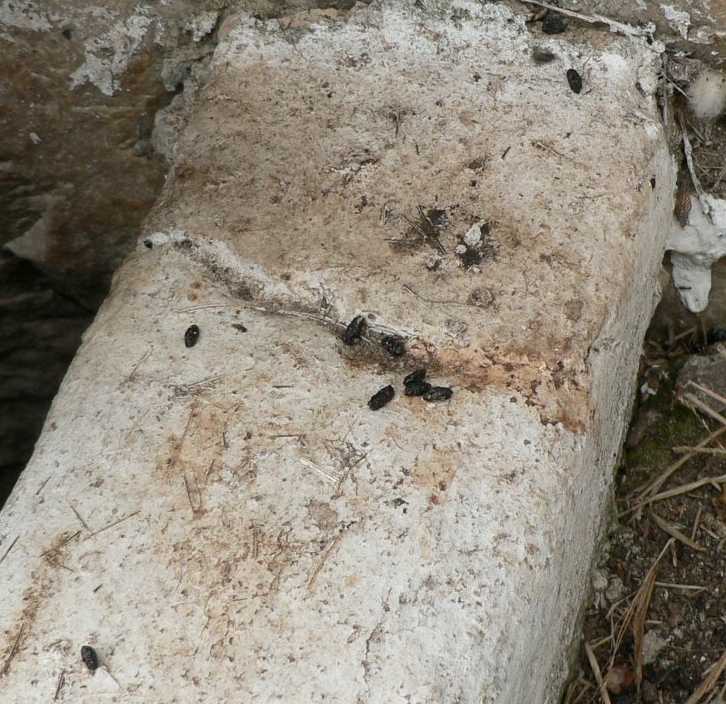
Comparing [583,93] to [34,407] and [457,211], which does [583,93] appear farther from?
[34,407]

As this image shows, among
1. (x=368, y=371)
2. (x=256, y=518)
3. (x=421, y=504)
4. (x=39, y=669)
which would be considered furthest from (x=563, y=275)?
(x=39, y=669)

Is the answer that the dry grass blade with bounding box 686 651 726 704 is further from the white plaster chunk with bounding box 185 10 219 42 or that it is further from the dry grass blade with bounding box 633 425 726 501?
the white plaster chunk with bounding box 185 10 219 42

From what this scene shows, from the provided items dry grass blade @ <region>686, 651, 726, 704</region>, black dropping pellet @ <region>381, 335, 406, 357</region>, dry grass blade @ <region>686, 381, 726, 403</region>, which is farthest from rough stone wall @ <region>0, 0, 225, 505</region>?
dry grass blade @ <region>686, 651, 726, 704</region>

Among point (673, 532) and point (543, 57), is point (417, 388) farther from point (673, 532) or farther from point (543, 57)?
point (673, 532)

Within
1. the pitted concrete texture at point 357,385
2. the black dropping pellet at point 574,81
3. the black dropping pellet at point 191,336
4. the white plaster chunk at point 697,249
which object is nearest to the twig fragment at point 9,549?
the pitted concrete texture at point 357,385

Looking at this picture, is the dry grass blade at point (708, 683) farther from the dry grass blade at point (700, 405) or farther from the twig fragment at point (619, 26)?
the twig fragment at point (619, 26)
